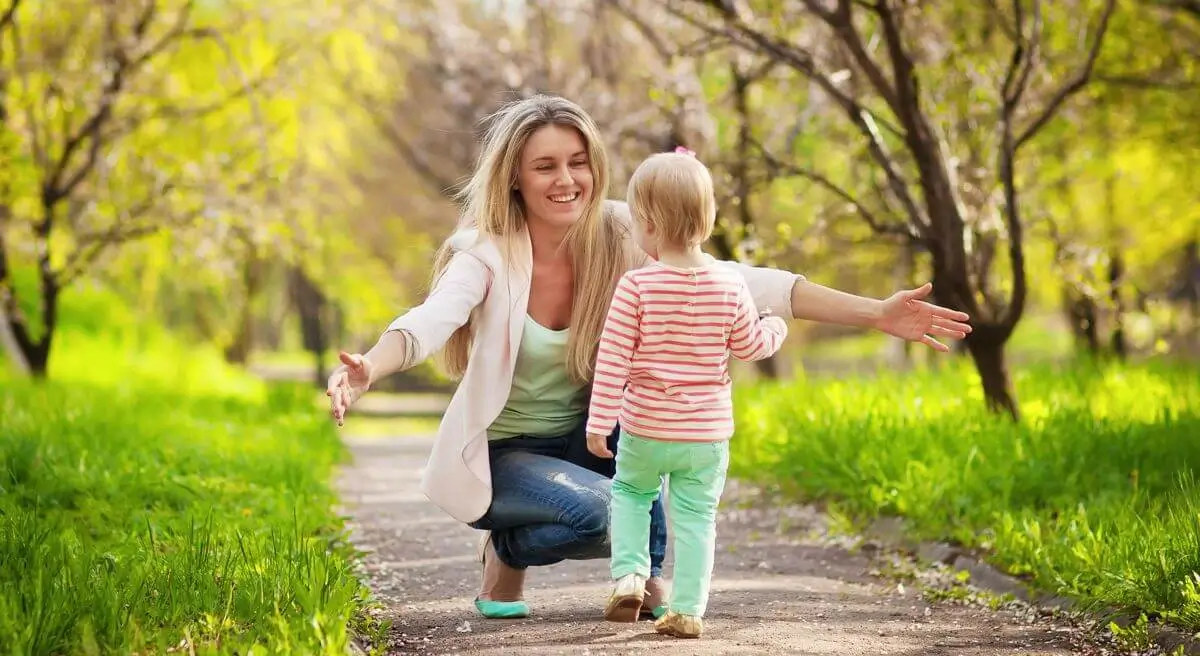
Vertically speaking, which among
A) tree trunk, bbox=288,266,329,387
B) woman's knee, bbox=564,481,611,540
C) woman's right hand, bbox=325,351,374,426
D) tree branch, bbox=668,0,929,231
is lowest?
tree trunk, bbox=288,266,329,387

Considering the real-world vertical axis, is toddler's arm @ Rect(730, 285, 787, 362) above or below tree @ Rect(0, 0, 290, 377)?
below

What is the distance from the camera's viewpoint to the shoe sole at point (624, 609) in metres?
4.19

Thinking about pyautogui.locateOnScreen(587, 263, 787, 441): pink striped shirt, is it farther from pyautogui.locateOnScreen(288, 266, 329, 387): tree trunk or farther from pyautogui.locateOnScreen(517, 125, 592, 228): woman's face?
pyautogui.locateOnScreen(288, 266, 329, 387): tree trunk

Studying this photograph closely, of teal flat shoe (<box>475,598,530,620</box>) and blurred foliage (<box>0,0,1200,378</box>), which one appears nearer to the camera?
teal flat shoe (<box>475,598,530,620</box>)

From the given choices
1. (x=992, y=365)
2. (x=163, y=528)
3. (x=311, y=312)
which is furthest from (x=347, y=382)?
(x=311, y=312)

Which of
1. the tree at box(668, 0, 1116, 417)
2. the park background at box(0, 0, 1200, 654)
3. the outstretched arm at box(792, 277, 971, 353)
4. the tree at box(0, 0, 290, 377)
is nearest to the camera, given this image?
the outstretched arm at box(792, 277, 971, 353)

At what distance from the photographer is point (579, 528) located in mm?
4320

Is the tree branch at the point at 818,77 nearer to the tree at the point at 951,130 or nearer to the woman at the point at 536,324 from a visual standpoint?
the tree at the point at 951,130

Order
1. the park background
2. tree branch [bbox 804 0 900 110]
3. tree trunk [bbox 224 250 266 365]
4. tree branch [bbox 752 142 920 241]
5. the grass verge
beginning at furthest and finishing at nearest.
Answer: tree trunk [bbox 224 250 266 365] < tree branch [bbox 752 142 920 241] < tree branch [bbox 804 0 900 110] < the park background < the grass verge

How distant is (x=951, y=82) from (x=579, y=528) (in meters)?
5.97

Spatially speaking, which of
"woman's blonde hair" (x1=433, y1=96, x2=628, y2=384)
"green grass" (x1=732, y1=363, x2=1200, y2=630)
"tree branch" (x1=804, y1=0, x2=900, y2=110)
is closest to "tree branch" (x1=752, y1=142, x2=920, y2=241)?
"tree branch" (x1=804, y1=0, x2=900, y2=110)

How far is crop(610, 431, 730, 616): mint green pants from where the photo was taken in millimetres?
4055

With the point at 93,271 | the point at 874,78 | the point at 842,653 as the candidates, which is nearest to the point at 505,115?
the point at 842,653

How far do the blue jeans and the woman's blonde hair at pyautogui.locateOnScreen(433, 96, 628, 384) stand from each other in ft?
1.06
